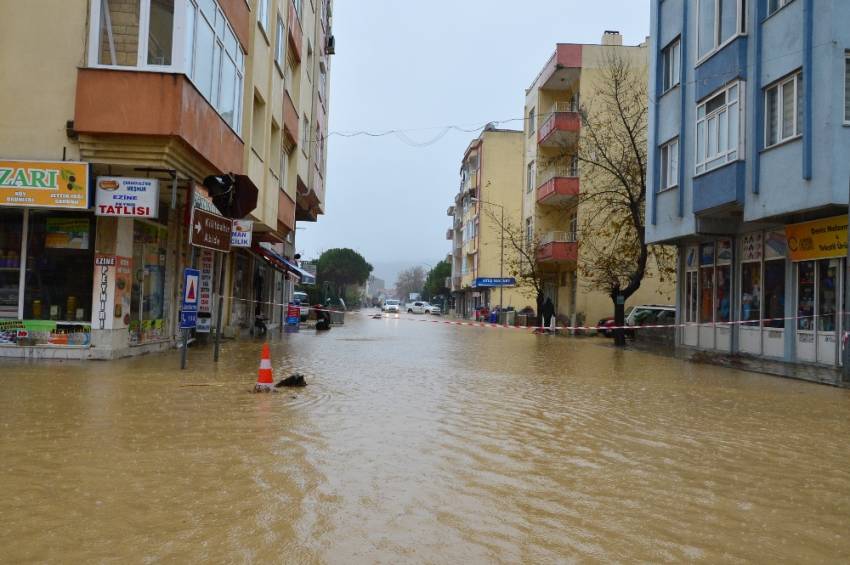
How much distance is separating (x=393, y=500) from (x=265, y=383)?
5.09m

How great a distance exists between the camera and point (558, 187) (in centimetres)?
3825

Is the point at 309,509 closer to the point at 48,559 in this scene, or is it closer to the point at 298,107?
the point at 48,559

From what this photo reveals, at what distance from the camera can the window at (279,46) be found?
21.3 m

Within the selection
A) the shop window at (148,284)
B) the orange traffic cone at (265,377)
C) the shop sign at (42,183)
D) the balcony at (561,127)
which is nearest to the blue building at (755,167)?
the orange traffic cone at (265,377)

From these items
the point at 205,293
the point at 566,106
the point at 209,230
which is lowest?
the point at 205,293

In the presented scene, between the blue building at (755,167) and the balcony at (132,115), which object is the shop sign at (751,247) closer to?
the blue building at (755,167)

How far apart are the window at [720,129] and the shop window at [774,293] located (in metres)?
2.94

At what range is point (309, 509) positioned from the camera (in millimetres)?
4434

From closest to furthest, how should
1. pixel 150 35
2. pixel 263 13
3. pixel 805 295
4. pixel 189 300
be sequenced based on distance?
pixel 150 35 → pixel 189 300 → pixel 805 295 → pixel 263 13

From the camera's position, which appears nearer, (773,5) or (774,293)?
(773,5)

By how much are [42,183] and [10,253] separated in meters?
1.89

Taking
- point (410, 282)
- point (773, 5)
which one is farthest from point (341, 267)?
point (773, 5)

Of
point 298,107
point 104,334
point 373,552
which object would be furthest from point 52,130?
point 298,107

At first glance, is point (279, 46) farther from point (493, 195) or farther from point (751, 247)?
point (493, 195)
